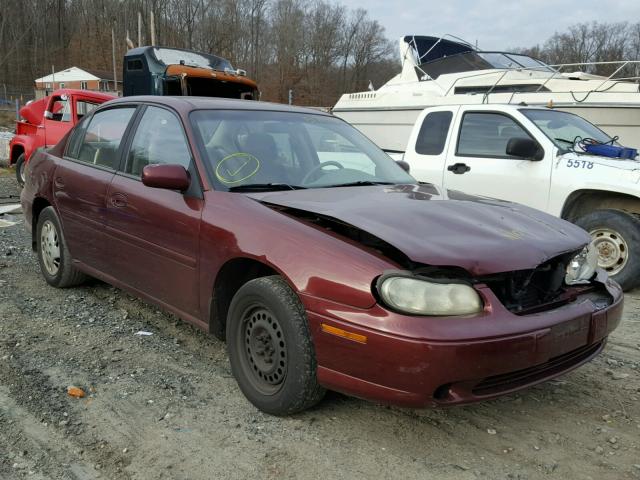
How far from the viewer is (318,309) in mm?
2623

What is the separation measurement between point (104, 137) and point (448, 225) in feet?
9.57

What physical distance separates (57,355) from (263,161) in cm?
180

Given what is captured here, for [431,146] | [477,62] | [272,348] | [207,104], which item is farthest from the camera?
[477,62]

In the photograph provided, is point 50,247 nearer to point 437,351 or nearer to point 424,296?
point 424,296

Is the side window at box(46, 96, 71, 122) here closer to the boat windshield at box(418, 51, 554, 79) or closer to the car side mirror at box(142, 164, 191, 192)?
the boat windshield at box(418, 51, 554, 79)

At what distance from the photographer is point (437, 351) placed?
2.36m

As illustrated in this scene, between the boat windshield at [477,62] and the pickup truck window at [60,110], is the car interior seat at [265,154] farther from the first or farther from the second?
the boat windshield at [477,62]

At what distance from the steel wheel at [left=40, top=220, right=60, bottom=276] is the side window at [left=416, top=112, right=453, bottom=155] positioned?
4.29m

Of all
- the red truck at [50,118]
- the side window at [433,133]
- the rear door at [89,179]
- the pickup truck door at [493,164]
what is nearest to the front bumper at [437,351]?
the rear door at [89,179]

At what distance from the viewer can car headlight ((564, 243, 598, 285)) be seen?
119 inches

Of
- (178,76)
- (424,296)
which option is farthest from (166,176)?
(178,76)

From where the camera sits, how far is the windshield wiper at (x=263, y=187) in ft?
10.9

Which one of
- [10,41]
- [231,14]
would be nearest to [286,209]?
[231,14]

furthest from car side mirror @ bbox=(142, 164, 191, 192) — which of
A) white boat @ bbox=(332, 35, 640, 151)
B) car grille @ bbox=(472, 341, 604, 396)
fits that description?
white boat @ bbox=(332, 35, 640, 151)
